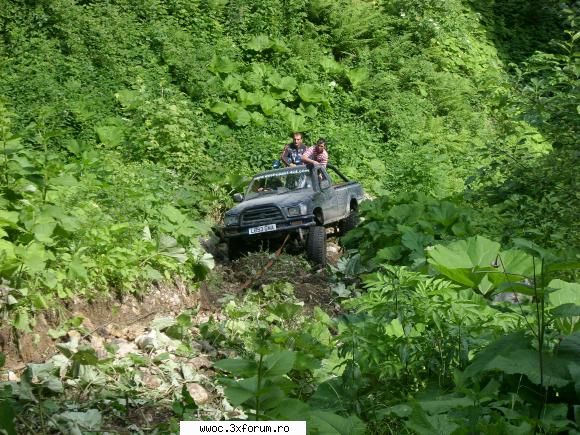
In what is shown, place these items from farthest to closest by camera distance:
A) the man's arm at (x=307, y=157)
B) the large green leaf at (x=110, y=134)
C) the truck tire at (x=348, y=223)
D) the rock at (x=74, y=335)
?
the large green leaf at (x=110, y=134)
the man's arm at (x=307, y=157)
the truck tire at (x=348, y=223)
the rock at (x=74, y=335)

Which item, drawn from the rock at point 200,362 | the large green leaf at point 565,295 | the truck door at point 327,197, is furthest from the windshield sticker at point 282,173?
the large green leaf at point 565,295

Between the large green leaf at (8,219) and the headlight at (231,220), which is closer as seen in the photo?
the large green leaf at (8,219)

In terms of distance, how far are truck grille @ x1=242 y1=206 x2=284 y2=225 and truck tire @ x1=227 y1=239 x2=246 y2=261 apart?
393mm

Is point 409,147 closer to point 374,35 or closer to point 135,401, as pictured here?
point 374,35

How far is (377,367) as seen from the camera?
217 inches

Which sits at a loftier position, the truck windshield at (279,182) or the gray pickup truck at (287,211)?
the truck windshield at (279,182)

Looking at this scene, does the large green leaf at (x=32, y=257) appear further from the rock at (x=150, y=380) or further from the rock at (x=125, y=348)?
the rock at (x=150, y=380)

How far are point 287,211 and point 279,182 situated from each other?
4.16 feet

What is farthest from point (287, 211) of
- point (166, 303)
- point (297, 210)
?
point (166, 303)

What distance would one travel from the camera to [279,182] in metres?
15.0

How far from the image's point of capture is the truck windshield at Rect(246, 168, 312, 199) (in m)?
14.8

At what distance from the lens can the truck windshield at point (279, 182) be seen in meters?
14.8

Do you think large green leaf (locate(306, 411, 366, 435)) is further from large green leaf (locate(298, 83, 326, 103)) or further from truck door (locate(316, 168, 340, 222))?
large green leaf (locate(298, 83, 326, 103))

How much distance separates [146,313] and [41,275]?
65.5 inches
